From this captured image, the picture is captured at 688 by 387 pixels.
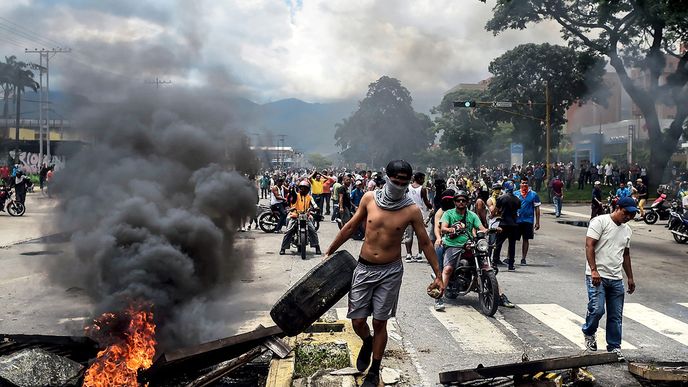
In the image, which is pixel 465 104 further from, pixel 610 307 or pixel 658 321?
pixel 610 307

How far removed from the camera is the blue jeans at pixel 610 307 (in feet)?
19.0

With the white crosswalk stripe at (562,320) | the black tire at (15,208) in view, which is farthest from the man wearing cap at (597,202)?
the black tire at (15,208)

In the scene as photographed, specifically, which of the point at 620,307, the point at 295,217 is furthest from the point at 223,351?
the point at 295,217

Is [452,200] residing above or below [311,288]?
above

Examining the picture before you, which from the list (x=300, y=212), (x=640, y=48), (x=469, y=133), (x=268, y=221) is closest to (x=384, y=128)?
(x=469, y=133)

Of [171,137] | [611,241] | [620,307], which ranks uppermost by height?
[171,137]

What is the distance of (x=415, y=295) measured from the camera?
354 inches

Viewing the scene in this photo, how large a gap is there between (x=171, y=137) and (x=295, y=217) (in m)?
6.10

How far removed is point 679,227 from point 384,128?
264ft

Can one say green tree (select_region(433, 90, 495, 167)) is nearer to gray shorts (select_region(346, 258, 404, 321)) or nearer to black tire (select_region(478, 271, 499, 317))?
black tire (select_region(478, 271, 499, 317))

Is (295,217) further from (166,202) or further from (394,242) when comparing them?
(394,242)

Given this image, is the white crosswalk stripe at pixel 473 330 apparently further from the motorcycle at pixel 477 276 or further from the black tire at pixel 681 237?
the black tire at pixel 681 237

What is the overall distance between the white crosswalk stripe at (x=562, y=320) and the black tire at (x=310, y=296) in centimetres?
284

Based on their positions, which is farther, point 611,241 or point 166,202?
point 166,202
